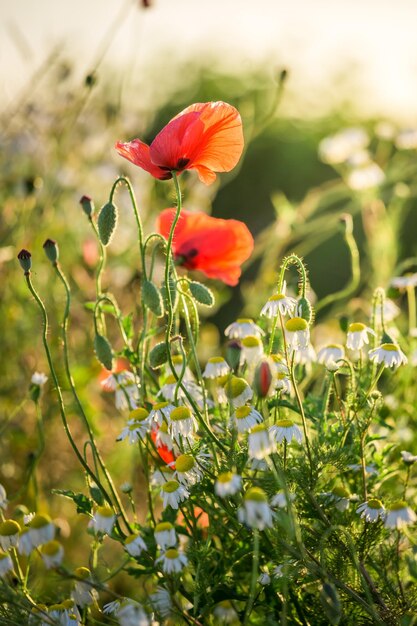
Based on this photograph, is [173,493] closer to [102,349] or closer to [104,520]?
[104,520]

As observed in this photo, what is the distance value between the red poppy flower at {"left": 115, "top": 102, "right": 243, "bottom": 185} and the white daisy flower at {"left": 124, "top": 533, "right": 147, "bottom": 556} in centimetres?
42

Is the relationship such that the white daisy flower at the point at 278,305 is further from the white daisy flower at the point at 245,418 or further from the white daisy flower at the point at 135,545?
the white daisy flower at the point at 135,545

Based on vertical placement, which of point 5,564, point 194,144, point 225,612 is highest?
point 194,144

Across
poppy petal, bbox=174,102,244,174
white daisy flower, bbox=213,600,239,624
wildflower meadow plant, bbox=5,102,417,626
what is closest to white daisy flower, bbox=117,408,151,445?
wildflower meadow plant, bbox=5,102,417,626

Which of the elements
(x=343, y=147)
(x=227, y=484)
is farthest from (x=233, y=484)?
(x=343, y=147)

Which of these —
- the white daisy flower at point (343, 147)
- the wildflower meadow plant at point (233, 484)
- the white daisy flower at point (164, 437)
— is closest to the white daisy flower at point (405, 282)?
the wildflower meadow plant at point (233, 484)

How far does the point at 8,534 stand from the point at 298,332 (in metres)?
0.38

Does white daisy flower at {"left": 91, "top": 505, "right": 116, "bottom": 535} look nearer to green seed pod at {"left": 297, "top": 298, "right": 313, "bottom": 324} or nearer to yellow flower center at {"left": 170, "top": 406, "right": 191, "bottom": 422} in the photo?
yellow flower center at {"left": 170, "top": 406, "right": 191, "bottom": 422}

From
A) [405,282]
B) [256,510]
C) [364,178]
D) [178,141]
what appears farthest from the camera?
[364,178]

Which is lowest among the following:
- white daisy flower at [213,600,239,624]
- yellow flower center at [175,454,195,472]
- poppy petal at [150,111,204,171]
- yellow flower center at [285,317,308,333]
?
white daisy flower at [213,600,239,624]

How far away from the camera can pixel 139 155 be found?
0.93 m

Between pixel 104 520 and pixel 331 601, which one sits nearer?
pixel 331 601

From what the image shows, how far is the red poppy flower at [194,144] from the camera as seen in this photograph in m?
0.89

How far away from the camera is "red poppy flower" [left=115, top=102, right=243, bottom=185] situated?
0.89 metres
